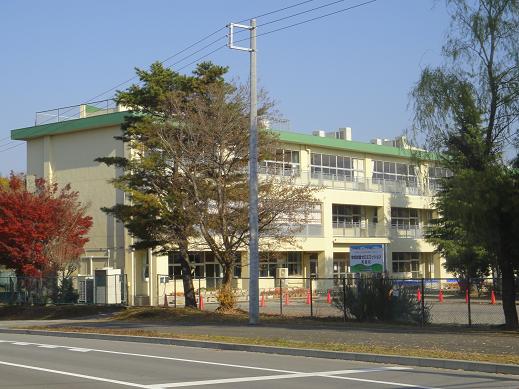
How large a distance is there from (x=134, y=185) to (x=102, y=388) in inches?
802

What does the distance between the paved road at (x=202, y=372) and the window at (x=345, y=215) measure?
4071cm

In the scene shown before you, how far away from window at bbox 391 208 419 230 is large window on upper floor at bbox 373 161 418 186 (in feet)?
8.22

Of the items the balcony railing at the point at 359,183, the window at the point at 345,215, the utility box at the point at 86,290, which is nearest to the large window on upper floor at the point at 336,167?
the balcony railing at the point at 359,183

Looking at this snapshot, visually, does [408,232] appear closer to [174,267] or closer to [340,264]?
[340,264]

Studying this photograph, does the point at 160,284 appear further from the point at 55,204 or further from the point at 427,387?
the point at 427,387

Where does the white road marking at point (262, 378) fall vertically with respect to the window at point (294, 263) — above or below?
below

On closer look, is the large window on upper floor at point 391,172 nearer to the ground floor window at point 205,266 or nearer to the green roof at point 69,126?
the ground floor window at point 205,266

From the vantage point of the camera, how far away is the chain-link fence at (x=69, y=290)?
3928 centimetres

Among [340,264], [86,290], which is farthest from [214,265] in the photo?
A: [340,264]

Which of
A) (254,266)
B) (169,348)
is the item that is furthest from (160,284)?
(169,348)

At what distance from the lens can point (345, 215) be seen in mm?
59250

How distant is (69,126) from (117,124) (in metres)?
4.72

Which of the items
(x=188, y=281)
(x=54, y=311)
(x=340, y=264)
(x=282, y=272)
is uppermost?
(x=340, y=264)

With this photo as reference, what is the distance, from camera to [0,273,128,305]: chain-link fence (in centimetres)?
3928
